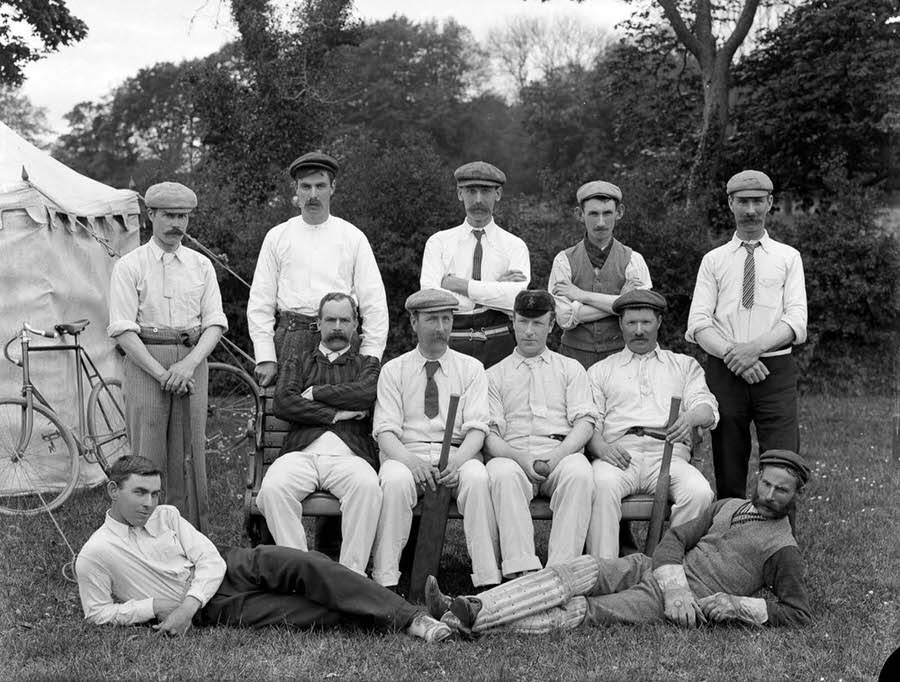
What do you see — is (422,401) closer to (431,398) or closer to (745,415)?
(431,398)

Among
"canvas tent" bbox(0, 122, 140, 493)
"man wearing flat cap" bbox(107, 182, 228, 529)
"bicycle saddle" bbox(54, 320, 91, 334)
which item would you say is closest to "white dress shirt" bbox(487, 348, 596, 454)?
"man wearing flat cap" bbox(107, 182, 228, 529)

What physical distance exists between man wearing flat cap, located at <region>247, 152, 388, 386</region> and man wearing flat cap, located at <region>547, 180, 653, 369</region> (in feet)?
3.31

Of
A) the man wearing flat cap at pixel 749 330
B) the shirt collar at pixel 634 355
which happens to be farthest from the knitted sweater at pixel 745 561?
the shirt collar at pixel 634 355

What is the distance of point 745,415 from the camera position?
5.23 metres

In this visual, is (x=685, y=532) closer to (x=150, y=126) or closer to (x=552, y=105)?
(x=552, y=105)

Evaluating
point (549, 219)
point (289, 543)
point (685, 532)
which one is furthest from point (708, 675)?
point (549, 219)

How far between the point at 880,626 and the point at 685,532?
896 mm

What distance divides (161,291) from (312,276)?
0.78 metres

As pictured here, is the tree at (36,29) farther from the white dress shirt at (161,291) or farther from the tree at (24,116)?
the tree at (24,116)


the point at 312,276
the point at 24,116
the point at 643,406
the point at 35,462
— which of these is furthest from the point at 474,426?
the point at 24,116

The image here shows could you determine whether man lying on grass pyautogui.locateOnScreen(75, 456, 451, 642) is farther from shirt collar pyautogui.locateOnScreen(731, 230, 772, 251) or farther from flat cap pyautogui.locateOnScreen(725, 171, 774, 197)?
flat cap pyautogui.locateOnScreen(725, 171, 774, 197)

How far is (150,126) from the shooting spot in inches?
810

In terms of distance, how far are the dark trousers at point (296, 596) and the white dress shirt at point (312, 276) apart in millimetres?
1438

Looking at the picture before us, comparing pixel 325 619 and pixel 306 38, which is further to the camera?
pixel 306 38
